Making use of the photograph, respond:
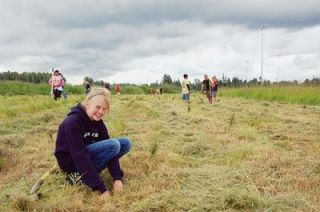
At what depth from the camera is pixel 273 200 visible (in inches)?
166

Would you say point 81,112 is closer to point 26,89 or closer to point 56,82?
point 56,82

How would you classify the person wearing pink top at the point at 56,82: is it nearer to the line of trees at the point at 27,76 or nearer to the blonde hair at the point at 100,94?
the blonde hair at the point at 100,94

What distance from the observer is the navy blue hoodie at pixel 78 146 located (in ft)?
16.3

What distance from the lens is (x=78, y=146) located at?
16.5ft

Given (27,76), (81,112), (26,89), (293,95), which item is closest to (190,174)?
(81,112)

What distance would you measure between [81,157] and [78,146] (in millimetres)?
128

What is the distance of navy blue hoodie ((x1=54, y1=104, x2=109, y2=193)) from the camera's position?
496cm

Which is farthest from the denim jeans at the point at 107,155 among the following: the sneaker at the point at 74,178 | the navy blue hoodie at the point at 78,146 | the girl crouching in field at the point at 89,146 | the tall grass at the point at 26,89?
the tall grass at the point at 26,89

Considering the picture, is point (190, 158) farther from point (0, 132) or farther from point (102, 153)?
point (0, 132)

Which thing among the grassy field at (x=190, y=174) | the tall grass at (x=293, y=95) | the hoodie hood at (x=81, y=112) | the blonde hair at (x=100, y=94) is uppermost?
the blonde hair at (x=100, y=94)

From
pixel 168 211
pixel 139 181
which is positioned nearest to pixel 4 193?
pixel 139 181

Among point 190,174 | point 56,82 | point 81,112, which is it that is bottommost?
point 190,174

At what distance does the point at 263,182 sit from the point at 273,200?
31.7 inches

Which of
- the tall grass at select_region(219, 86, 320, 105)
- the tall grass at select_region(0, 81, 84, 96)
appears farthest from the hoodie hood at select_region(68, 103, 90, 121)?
the tall grass at select_region(0, 81, 84, 96)
